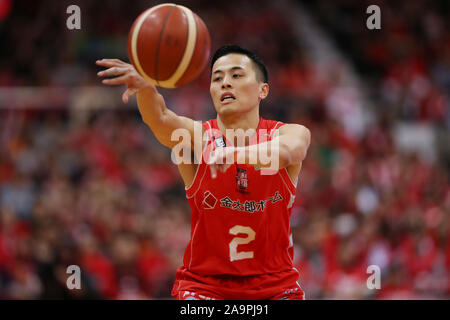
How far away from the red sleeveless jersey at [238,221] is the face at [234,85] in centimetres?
45

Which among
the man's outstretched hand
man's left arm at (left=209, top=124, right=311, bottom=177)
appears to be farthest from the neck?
the man's outstretched hand

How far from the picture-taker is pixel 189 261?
171 inches

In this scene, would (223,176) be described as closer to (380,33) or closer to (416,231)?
(416,231)

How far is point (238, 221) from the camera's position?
13.9 ft

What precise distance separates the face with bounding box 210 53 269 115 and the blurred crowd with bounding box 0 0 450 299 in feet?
14.9

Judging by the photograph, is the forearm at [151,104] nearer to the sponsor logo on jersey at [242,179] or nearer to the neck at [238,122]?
the neck at [238,122]

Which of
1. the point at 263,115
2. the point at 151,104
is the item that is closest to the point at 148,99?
the point at 151,104

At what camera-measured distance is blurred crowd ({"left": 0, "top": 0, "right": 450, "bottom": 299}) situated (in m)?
9.00

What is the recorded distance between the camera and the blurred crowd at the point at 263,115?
9.00 meters

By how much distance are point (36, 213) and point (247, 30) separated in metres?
7.70

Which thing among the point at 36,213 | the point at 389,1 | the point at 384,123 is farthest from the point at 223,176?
the point at 389,1

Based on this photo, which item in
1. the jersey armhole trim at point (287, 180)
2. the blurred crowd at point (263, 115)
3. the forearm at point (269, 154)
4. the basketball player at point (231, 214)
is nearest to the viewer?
the forearm at point (269, 154)

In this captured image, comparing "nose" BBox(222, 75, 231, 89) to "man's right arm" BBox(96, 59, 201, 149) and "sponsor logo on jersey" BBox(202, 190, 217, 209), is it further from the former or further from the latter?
"sponsor logo on jersey" BBox(202, 190, 217, 209)

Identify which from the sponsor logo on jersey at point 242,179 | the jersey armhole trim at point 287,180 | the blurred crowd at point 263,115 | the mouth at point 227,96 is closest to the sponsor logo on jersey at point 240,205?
the sponsor logo on jersey at point 242,179
